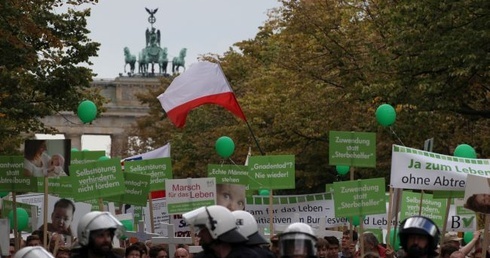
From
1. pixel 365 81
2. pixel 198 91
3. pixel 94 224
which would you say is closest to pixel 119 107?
pixel 365 81

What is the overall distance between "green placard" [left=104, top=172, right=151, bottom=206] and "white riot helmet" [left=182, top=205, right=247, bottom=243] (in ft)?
37.6

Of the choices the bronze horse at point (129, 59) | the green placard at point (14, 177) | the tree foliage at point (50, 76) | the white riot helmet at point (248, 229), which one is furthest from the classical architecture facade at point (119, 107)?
the white riot helmet at point (248, 229)

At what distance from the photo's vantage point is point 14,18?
29.7 m

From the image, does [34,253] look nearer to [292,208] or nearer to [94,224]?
[94,224]

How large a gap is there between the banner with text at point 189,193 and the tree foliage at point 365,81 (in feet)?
29.7

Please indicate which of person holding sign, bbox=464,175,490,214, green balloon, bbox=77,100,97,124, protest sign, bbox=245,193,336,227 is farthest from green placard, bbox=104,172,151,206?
person holding sign, bbox=464,175,490,214

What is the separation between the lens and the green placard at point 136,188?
2505 centimetres

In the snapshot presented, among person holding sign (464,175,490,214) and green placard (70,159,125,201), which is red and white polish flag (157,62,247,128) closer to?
green placard (70,159,125,201)

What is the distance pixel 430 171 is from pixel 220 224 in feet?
28.8

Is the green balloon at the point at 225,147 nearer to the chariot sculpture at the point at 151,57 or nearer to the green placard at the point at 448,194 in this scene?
the green placard at the point at 448,194

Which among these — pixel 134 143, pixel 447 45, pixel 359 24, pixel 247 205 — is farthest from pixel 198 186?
pixel 134 143

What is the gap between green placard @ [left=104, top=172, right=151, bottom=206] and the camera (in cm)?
2505

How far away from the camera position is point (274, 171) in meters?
25.4

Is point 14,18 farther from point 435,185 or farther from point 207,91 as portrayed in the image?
point 435,185
